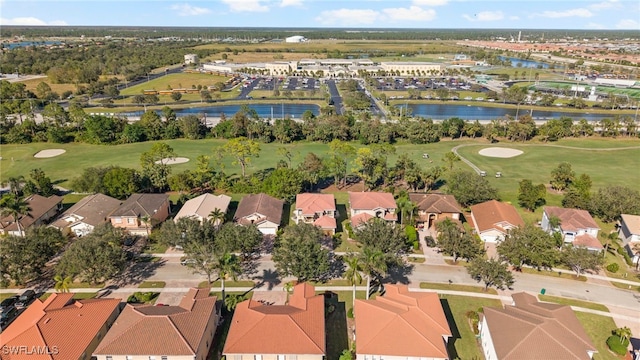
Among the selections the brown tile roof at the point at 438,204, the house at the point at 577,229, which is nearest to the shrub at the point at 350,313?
the brown tile roof at the point at 438,204

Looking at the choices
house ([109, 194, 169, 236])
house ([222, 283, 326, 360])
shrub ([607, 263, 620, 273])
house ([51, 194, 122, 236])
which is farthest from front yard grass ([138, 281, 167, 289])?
shrub ([607, 263, 620, 273])

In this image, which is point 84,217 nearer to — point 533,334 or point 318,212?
point 318,212

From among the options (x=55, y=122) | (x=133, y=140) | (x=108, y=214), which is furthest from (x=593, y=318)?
(x=55, y=122)

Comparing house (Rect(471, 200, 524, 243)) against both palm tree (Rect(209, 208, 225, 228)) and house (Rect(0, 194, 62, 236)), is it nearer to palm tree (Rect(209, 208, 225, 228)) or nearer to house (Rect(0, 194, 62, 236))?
palm tree (Rect(209, 208, 225, 228))

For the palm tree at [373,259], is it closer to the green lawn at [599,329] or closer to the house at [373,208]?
the house at [373,208]

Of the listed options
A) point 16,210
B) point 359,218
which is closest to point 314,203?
point 359,218
